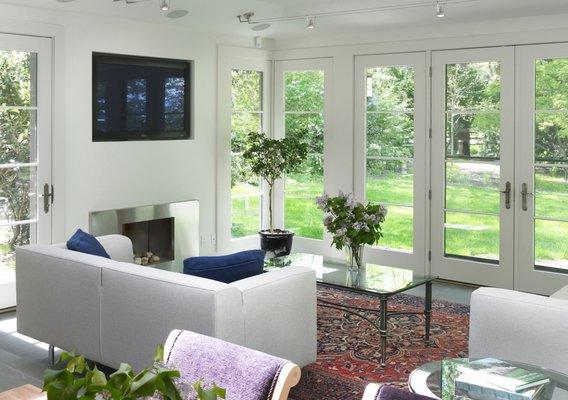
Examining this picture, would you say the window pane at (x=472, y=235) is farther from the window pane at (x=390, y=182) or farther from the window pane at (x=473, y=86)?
the window pane at (x=473, y=86)

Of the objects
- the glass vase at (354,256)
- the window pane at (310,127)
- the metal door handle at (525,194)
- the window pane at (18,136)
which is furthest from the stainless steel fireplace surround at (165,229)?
the metal door handle at (525,194)

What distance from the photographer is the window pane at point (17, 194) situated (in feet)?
17.3

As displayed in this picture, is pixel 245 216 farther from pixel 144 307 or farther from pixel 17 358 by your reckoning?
pixel 144 307

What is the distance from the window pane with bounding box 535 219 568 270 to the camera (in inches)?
230

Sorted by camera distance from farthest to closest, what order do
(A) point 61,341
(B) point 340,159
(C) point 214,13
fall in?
(B) point 340,159 < (C) point 214,13 < (A) point 61,341

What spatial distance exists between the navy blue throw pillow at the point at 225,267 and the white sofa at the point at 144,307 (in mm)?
137

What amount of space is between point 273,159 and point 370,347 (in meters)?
2.90

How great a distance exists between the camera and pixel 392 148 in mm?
6855

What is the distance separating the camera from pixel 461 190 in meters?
6.43

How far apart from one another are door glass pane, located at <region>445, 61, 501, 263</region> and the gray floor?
3848 mm

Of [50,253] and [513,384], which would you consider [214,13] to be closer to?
[50,253]

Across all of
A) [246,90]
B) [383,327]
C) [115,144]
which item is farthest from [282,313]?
[246,90]

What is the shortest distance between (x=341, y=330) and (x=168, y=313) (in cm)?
183

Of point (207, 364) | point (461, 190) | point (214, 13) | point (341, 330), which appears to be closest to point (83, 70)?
point (214, 13)
